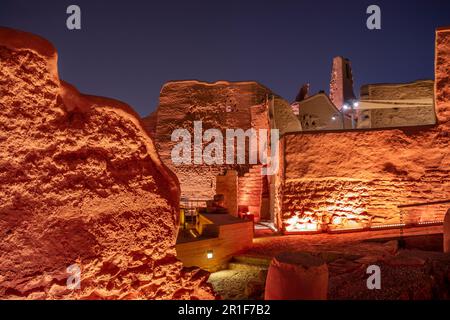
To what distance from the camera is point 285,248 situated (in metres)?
9.66

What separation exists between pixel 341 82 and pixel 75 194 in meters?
29.3

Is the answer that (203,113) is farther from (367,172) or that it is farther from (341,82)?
(367,172)

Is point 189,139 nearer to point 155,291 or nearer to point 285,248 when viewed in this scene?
point 285,248

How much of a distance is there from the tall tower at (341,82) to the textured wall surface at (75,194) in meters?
28.1

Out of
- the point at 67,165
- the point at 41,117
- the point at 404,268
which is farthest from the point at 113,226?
the point at 404,268

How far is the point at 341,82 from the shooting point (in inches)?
1132

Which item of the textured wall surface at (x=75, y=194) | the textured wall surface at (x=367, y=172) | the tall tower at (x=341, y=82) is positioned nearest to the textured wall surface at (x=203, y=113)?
the tall tower at (x=341, y=82)

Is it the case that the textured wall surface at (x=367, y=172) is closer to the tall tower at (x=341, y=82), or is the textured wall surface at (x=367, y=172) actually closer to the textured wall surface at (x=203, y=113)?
the textured wall surface at (x=203, y=113)

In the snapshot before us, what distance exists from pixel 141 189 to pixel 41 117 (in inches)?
45.3

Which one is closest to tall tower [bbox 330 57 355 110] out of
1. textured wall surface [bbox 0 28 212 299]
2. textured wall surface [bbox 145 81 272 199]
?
textured wall surface [bbox 145 81 272 199]

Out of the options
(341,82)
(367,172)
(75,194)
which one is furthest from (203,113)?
(75,194)

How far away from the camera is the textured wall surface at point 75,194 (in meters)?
→ 2.44

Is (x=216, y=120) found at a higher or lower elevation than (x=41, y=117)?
higher

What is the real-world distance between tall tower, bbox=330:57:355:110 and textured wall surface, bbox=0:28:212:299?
28.1m
